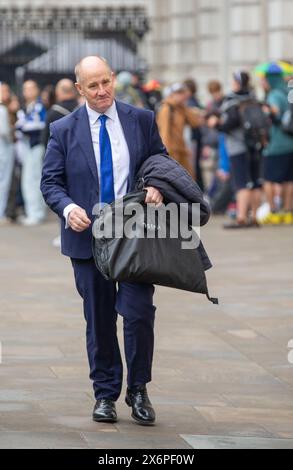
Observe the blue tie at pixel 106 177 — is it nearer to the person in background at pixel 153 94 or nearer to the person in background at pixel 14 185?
the person in background at pixel 14 185

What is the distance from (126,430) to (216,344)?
245 cm

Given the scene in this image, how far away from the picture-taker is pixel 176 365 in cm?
857

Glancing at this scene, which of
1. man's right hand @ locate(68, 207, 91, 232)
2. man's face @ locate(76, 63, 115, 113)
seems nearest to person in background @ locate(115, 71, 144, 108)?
man's face @ locate(76, 63, 115, 113)

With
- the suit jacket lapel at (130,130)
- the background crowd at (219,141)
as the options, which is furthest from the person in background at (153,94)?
the suit jacket lapel at (130,130)

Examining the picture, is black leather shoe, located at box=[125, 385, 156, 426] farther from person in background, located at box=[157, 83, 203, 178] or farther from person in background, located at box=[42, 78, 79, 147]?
person in background, located at box=[157, 83, 203, 178]

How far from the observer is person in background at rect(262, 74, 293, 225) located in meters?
16.9

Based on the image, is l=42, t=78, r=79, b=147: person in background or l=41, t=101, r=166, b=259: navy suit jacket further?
l=42, t=78, r=79, b=147: person in background

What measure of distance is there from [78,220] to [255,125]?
953cm

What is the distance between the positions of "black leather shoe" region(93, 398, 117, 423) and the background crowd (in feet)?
26.5

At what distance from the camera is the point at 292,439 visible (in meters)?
6.73

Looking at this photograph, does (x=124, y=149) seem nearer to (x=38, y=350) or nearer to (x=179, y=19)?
(x=38, y=350)

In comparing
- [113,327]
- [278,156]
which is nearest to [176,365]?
[113,327]

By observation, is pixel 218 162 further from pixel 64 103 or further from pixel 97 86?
pixel 97 86

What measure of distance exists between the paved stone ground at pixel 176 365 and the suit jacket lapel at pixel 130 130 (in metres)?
1.18
